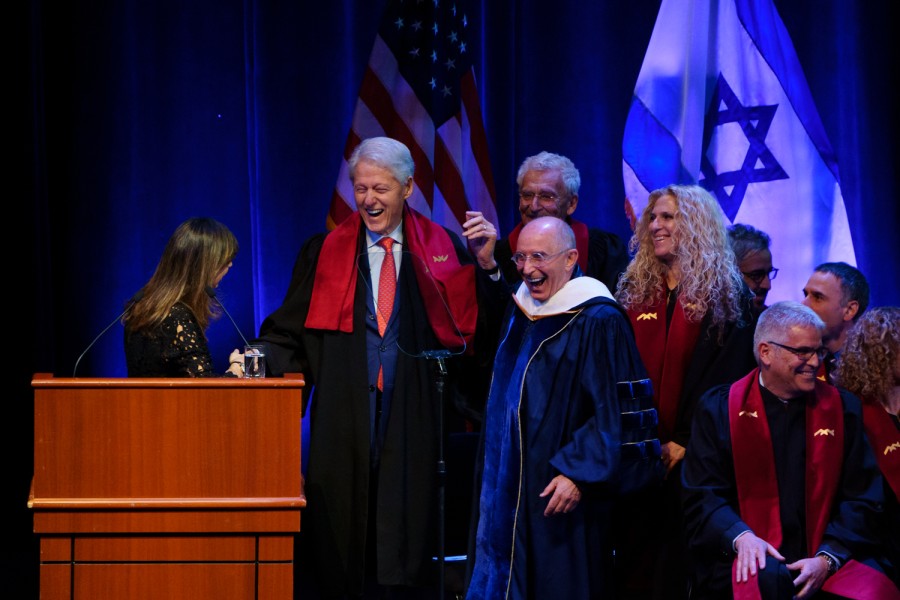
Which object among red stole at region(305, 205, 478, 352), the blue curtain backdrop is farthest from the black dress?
the blue curtain backdrop

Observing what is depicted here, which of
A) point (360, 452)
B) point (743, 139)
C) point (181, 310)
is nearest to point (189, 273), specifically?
point (181, 310)

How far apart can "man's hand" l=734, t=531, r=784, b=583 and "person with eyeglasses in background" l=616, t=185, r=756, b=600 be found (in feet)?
1.40

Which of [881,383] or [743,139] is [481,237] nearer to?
[881,383]

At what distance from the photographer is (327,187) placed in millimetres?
6262

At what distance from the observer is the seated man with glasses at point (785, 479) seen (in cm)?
372

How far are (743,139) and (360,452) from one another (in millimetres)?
2995

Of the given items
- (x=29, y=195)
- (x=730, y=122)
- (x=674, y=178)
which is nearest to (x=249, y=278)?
(x=29, y=195)

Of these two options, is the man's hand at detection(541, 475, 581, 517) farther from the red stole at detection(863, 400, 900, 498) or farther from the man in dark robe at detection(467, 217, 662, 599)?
the red stole at detection(863, 400, 900, 498)

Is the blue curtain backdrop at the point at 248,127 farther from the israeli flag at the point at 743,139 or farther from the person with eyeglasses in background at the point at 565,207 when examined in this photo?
the person with eyeglasses in background at the point at 565,207

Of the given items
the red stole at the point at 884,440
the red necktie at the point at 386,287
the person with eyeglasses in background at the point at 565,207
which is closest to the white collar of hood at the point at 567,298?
the red necktie at the point at 386,287

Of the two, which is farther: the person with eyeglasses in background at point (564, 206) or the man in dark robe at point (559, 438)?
the person with eyeglasses in background at point (564, 206)

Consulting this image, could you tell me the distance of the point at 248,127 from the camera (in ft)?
20.1

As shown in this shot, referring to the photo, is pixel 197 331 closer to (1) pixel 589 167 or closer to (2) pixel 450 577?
(2) pixel 450 577

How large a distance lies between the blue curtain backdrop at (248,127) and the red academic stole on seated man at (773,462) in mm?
2421
